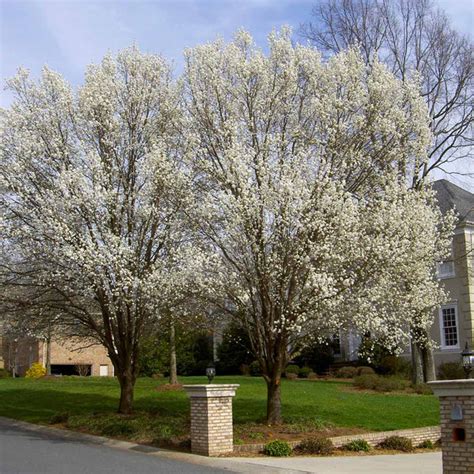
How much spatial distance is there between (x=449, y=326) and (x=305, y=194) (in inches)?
777

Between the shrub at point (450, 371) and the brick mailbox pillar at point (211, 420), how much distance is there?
55.2 feet

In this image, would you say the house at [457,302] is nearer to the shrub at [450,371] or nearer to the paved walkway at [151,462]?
the shrub at [450,371]

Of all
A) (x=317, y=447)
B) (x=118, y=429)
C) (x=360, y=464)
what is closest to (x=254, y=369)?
(x=118, y=429)

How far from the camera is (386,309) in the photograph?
54.4 ft

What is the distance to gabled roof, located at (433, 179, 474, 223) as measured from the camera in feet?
109

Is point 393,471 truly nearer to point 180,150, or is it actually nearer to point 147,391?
point 180,150

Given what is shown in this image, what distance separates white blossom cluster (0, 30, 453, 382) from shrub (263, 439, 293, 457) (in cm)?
262

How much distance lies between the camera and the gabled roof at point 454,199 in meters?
33.1

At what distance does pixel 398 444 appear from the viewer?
15203 millimetres

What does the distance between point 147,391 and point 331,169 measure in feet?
40.1

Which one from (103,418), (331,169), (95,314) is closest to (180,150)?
(331,169)

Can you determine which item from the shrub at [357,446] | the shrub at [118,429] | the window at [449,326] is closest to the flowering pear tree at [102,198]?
the shrub at [118,429]

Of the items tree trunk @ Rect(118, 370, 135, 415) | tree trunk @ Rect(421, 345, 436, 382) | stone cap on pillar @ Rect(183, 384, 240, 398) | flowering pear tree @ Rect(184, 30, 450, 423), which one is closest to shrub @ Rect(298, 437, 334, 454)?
stone cap on pillar @ Rect(183, 384, 240, 398)

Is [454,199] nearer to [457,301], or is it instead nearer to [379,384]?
[457,301]
